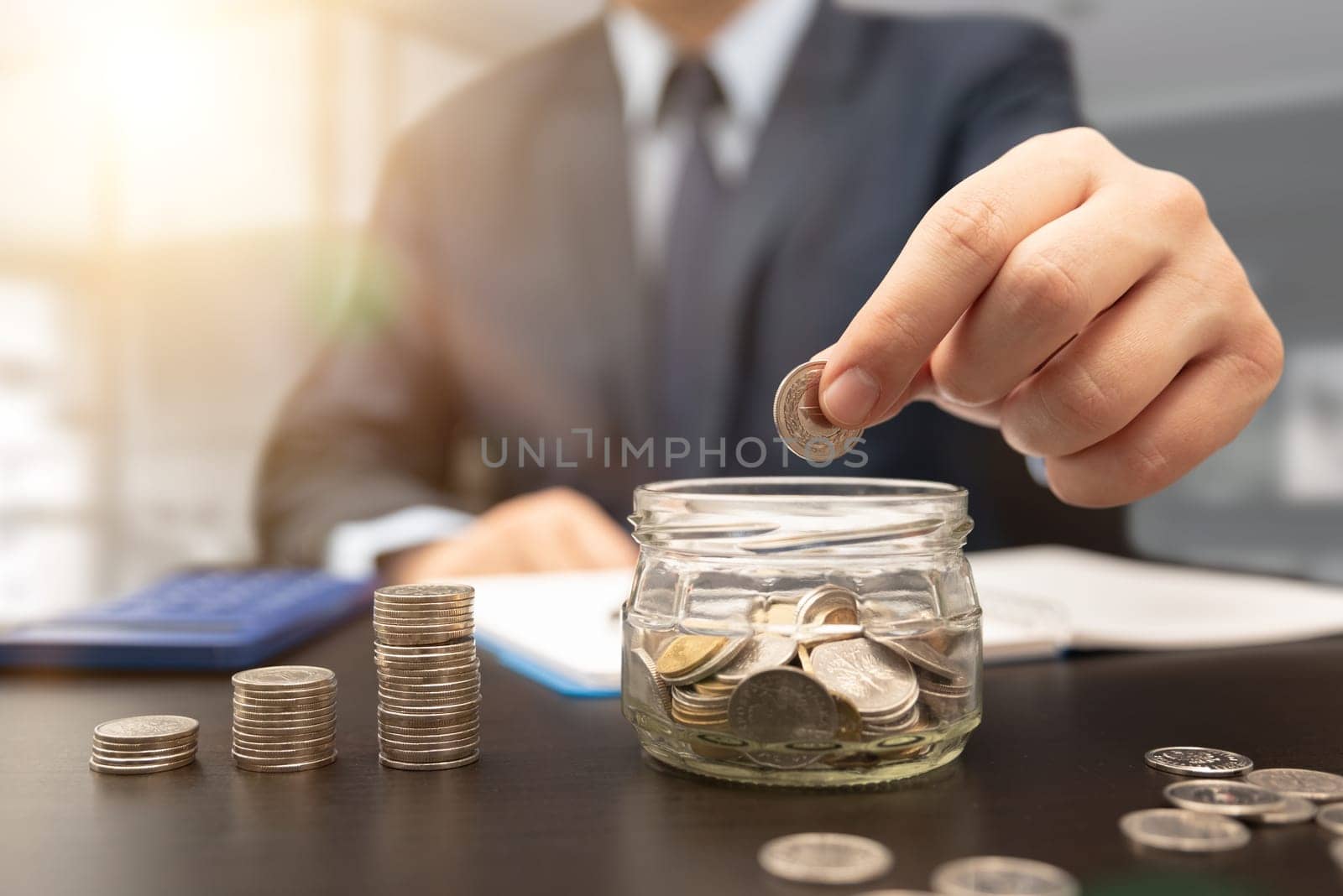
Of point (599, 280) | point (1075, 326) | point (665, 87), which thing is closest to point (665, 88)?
point (665, 87)

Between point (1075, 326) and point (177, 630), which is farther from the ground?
point (1075, 326)

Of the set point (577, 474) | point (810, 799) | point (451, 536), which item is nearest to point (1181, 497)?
point (577, 474)

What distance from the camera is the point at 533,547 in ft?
6.15

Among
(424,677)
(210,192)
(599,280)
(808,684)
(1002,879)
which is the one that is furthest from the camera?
(210,192)

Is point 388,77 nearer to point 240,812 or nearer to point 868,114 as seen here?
point 868,114

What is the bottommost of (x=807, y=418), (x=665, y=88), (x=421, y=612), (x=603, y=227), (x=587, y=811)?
(x=587, y=811)

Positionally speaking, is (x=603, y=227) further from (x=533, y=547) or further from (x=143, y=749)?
(x=143, y=749)

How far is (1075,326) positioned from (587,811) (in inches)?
20.9

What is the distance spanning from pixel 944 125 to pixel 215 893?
239cm

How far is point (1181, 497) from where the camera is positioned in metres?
3.31

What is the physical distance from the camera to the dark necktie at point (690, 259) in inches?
100

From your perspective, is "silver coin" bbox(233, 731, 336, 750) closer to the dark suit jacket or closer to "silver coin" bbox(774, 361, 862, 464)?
"silver coin" bbox(774, 361, 862, 464)

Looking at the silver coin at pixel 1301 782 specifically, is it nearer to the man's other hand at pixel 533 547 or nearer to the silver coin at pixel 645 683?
the silver coin at pixel 645 683

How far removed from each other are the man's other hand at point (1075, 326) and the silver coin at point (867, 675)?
22cm
